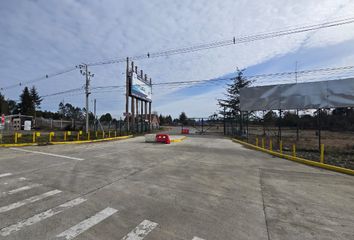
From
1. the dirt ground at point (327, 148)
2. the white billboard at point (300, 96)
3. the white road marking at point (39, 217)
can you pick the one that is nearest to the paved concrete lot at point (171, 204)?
the white road marking at point (39, 217)

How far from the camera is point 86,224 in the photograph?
13.0 ft

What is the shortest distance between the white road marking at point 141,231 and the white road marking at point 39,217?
178 centimetres

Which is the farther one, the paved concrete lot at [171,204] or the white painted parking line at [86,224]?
the paved concrete lot at [171,204]

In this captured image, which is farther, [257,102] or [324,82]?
[257,102]

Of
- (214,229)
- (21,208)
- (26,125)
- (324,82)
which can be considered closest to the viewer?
(214,229)

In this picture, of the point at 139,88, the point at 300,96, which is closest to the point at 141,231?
the point at 300,96

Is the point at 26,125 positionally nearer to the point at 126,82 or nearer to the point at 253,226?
the point at 126,82

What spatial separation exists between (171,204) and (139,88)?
108 ft

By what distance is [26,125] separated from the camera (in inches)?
1634

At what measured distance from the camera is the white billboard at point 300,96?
18.0m

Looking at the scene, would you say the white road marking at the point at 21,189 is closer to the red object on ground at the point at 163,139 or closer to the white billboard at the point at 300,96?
the red object on ground at the point at 163,139

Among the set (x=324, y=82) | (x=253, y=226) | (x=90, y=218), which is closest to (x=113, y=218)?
(x=90, y=218)

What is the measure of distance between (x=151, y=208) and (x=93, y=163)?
5.88m

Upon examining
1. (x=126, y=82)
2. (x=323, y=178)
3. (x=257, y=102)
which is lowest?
(x=323, y=178)
